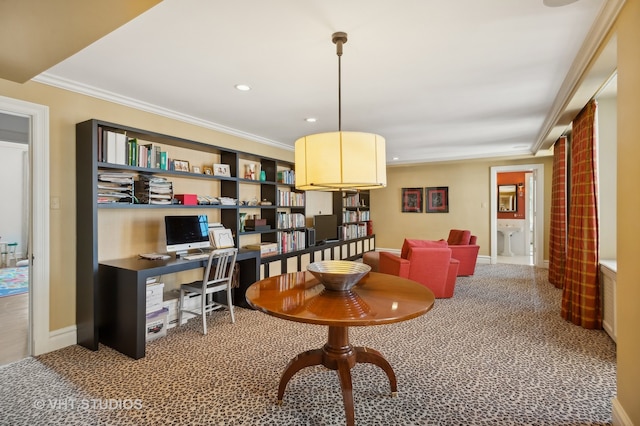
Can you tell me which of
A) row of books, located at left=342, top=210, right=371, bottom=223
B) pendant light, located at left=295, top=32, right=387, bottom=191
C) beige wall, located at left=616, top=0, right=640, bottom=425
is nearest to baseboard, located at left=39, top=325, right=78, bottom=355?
pendant light, located at left=295, top=32, right=387, bottom=191

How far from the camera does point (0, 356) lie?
8.59 feet

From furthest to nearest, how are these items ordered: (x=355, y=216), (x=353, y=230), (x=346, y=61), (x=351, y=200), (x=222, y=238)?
(x=355, y=216)
(x=351, y=200)
(x=353, y=230)
(x=222, y=238)
(x=346, y=61)

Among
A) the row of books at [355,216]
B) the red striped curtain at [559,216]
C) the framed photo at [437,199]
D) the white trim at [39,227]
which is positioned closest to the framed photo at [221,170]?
the white trim at [39,227]

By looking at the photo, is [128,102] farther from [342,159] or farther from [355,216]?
[355,216]

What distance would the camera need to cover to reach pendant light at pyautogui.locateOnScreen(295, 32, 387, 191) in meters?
1.71

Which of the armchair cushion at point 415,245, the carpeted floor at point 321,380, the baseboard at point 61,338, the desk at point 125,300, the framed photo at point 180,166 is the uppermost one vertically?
the framed photo at point 180,166

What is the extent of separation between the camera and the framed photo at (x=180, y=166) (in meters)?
3.51

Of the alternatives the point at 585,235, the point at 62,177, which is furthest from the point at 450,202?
the point at 62,177

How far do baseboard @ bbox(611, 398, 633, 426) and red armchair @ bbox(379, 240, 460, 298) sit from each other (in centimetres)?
229

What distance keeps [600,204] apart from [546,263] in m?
3.24

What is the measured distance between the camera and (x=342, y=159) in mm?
1714

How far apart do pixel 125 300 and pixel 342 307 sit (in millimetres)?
2046

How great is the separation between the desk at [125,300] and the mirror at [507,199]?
801 centimetres

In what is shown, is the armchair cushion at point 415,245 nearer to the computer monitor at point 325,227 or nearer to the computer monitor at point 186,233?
the computer monitor at point 325,227
